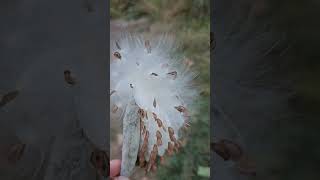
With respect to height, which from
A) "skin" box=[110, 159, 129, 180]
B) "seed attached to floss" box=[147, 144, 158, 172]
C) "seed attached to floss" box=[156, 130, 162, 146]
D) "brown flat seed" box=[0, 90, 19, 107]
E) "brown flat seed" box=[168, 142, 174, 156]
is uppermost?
"brown flat seed" box=[0, 90, 19, 107]

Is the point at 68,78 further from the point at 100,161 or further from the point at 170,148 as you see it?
the point at 170,148

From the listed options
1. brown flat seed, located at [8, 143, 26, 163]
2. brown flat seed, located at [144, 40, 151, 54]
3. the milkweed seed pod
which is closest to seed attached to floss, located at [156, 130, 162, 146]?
the milkweed seed pod

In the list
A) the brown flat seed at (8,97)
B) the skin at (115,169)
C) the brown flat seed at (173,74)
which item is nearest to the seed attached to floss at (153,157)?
the skin at (115,169)

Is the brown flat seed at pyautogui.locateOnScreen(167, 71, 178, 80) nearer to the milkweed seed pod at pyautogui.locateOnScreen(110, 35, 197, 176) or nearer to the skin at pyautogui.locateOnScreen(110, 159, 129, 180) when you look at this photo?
the milkweed seed pod at pyautogui.locateOnScreen(110, 35, 197, 176)

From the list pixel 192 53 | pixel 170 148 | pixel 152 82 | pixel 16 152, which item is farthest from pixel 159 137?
pixel 16 152

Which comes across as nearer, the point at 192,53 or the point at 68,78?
the point at 192,53
